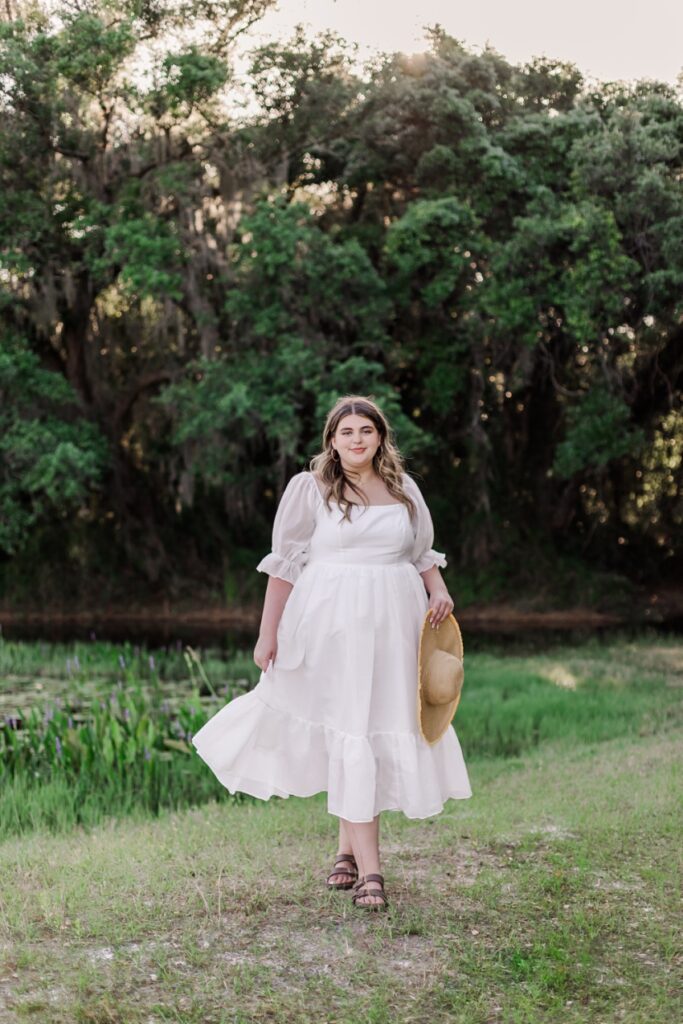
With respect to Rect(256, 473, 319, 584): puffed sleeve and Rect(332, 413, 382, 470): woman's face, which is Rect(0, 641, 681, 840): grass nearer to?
Rect(256, 473, 319, 584): puffed sleeve

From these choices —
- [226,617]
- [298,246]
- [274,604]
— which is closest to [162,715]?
[274,604]

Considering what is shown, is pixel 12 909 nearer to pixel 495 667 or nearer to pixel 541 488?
pixel 495 667

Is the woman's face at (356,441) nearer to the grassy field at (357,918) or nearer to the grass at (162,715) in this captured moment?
the grassy field at (357,918)

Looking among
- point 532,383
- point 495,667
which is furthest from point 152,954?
point 532,383

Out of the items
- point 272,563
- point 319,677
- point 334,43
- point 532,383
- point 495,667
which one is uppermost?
point 334,43

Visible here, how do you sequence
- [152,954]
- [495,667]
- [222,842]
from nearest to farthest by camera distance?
[152,954], [222,842], [495,667]

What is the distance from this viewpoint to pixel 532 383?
2158cm

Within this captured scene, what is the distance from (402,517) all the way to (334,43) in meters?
15.9

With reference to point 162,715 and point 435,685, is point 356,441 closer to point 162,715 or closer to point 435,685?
point 435,685

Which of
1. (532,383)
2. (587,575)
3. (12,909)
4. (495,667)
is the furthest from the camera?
(587,575)

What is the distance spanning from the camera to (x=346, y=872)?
452 cm

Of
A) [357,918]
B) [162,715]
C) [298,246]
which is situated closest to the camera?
[357,918]

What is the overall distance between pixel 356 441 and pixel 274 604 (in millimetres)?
694

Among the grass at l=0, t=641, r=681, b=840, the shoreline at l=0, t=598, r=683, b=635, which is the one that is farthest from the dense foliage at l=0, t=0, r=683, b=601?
the grass at l=0, t=641, r=681, b=840
